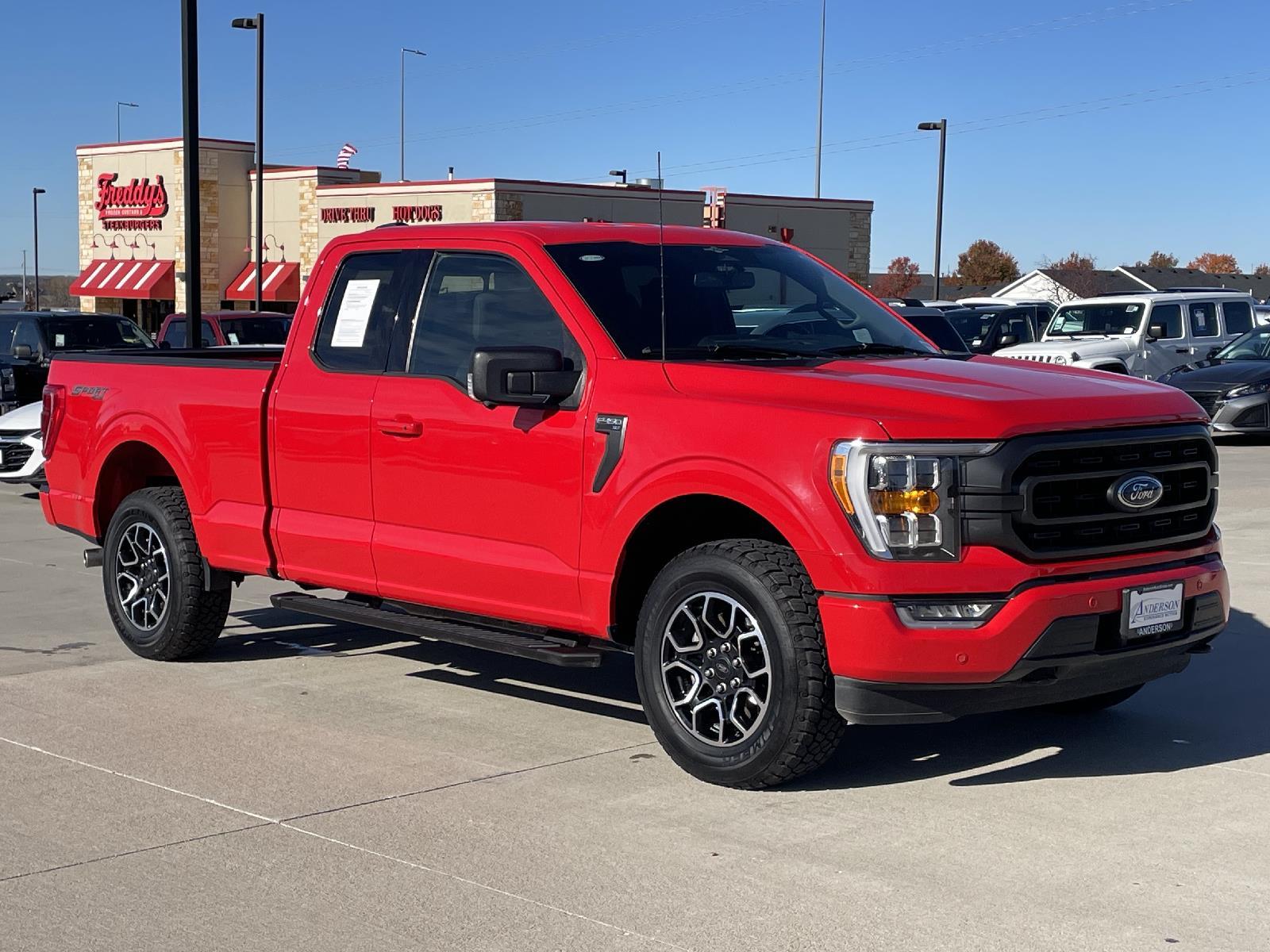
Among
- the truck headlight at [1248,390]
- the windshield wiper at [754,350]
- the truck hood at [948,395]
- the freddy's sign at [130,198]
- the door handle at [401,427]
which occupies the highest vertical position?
the freddy's sign at [130,198]

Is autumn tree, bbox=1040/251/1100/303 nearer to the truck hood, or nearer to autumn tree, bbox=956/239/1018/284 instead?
autumn tree, bbox=956/239/1018/284

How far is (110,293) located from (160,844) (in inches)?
1998

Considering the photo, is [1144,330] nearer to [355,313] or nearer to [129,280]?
[355,313]

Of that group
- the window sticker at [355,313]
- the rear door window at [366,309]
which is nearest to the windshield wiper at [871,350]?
the rear door window at [366,309]

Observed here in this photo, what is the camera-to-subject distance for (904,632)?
5.32 m

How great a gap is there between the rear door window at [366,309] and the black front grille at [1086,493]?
2.87m

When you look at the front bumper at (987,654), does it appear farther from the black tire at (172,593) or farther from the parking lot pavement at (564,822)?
the black tire at (172,593)

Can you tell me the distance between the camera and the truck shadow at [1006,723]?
20.1 feet

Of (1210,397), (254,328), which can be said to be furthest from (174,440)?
(1210,397)

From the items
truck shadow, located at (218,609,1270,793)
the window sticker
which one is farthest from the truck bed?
truck shadow, located at (218,609,1270,793)

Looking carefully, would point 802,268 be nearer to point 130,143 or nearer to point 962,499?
point 962,499

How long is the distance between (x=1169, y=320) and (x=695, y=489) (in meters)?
21.0

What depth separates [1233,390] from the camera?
21234mm

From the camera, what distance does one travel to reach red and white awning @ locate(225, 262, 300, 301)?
4919 centimetres
